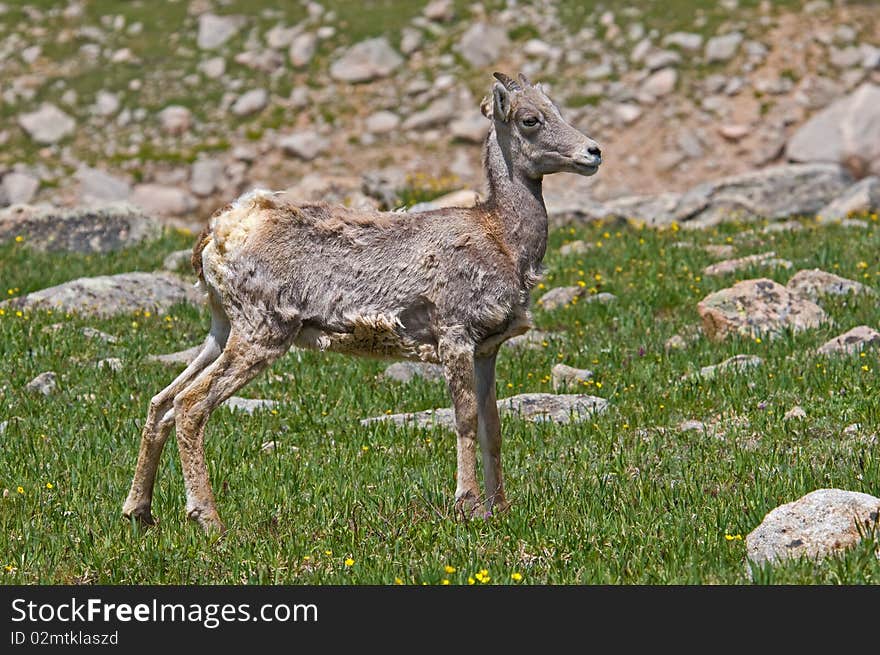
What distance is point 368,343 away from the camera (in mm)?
8812

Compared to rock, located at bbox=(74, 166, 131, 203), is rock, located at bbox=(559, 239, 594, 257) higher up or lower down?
higher up

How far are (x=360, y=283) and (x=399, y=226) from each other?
1.68 ft

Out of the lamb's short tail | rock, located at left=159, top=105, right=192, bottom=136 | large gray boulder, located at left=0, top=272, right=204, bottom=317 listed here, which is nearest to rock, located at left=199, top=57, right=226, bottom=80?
rock, located at left=159, top=105, right=192, bottom=136

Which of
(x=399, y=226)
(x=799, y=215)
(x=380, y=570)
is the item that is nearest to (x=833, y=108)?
(x=799, y=215)

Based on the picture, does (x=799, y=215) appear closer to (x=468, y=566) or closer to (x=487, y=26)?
(x=487, y=26)

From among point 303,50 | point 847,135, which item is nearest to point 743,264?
point 847,135

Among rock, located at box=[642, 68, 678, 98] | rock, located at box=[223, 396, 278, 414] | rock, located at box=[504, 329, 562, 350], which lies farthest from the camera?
rock, located at box=[642, 68, 678, 98]

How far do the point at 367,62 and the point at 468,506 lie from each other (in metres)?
24.9

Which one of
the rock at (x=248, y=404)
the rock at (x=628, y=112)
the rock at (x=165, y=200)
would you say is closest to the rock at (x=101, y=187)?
the rock at (x=165, y=200)

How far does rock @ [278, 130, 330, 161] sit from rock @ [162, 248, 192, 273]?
12.6 meters

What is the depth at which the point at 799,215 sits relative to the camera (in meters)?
21.6

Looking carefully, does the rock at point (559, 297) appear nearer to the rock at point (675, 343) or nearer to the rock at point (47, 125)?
the rock at point (675, 343)

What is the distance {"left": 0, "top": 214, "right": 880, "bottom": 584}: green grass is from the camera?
772 centimetres

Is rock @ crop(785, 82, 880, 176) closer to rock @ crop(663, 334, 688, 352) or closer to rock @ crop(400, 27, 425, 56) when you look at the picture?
rock @ crop(400, 27, 425, 56)
